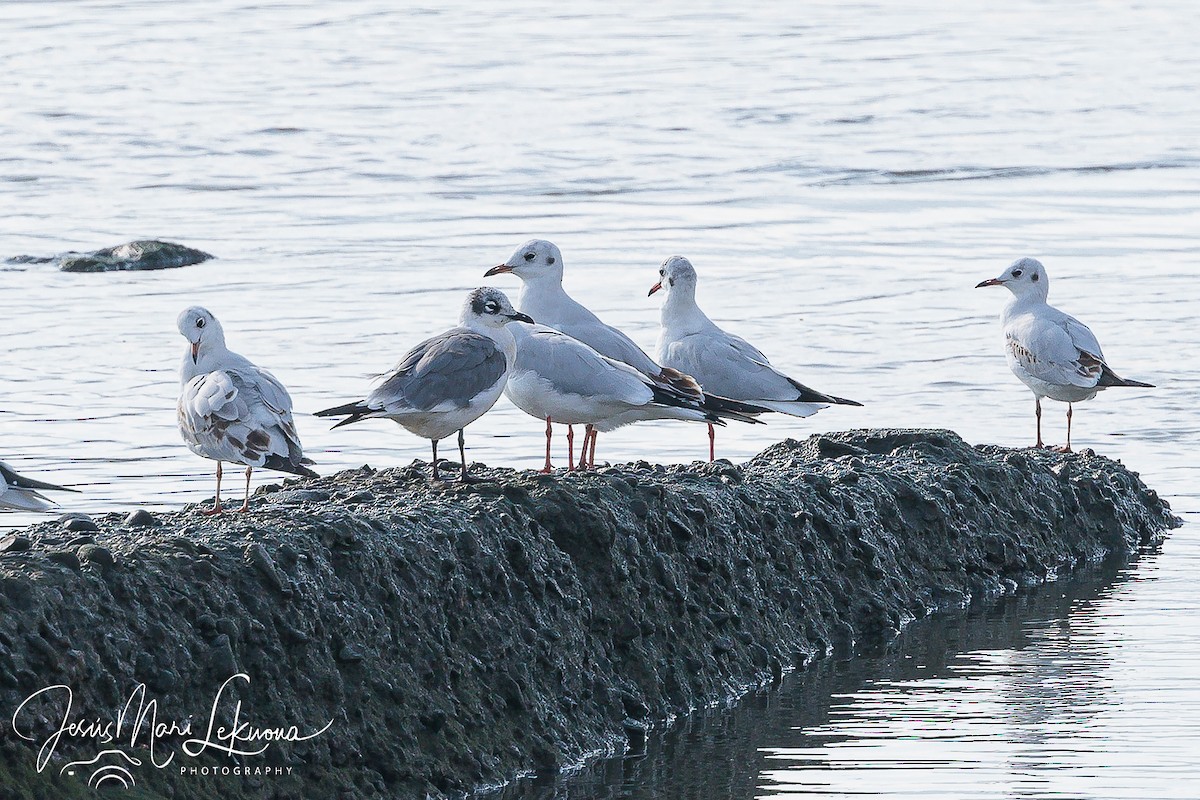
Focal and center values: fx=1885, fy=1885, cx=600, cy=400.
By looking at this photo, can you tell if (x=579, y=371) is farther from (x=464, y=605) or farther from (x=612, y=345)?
(x=464, y=605)

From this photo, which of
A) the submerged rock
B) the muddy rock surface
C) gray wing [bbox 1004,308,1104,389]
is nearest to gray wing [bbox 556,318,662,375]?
the muddy rock surface

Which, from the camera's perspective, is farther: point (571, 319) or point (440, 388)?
point (571, 319)

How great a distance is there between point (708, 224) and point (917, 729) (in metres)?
13.0

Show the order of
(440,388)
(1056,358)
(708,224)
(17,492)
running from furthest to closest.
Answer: (708,224) < (1056,358) < (440,388) < (17,492)

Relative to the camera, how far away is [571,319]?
891cm

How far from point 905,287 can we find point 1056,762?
9724 millimetres

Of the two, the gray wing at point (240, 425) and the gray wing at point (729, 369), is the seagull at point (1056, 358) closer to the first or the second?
the gray wing at point (729, 369)

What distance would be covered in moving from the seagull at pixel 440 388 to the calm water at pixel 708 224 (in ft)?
4.74

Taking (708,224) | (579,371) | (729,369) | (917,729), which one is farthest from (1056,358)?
(708,224)

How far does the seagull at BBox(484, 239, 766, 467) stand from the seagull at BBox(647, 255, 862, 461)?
0.45 feet

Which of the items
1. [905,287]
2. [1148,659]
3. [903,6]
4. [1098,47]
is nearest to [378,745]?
[1148,659]

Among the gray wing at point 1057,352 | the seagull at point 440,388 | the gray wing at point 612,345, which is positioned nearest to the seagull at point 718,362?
the gray wing at point 612,345

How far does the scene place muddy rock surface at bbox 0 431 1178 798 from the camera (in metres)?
5.07

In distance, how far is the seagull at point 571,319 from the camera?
789 cm
